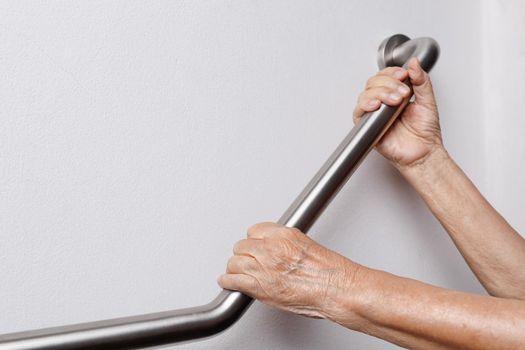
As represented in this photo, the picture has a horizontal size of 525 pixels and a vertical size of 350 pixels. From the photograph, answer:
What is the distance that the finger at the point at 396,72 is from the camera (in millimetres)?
724

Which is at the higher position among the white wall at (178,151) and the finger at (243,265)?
the white wall at (178,151)

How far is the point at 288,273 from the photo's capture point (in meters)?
0.58

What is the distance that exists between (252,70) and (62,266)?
0.29 metres

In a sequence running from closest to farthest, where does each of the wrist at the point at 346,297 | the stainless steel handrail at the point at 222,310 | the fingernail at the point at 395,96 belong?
1. the stainless steel handrail at the point at 222,310
2. the wrist at the point at 346,297
3. the fingernail at the point at 395,96

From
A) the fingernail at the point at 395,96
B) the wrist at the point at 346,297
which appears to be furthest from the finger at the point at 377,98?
the wrist at the point at 346,297

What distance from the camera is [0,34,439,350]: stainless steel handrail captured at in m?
0.46

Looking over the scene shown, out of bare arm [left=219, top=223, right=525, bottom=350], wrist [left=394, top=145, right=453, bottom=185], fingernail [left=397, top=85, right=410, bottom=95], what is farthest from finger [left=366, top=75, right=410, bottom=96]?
bare arm [left=219, top=223, right=525, bottom=350]

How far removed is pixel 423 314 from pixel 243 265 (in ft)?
0.56

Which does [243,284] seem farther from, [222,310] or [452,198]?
[452,198]

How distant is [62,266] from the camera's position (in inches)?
22.2

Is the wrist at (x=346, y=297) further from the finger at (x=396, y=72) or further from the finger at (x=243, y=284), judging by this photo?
the finger at (x=396, y=72)

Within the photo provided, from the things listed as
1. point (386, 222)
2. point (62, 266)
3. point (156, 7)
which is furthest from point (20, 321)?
point (386, 222)

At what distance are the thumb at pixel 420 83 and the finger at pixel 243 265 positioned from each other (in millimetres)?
316

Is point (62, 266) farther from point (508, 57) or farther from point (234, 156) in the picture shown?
point (508, 57)
